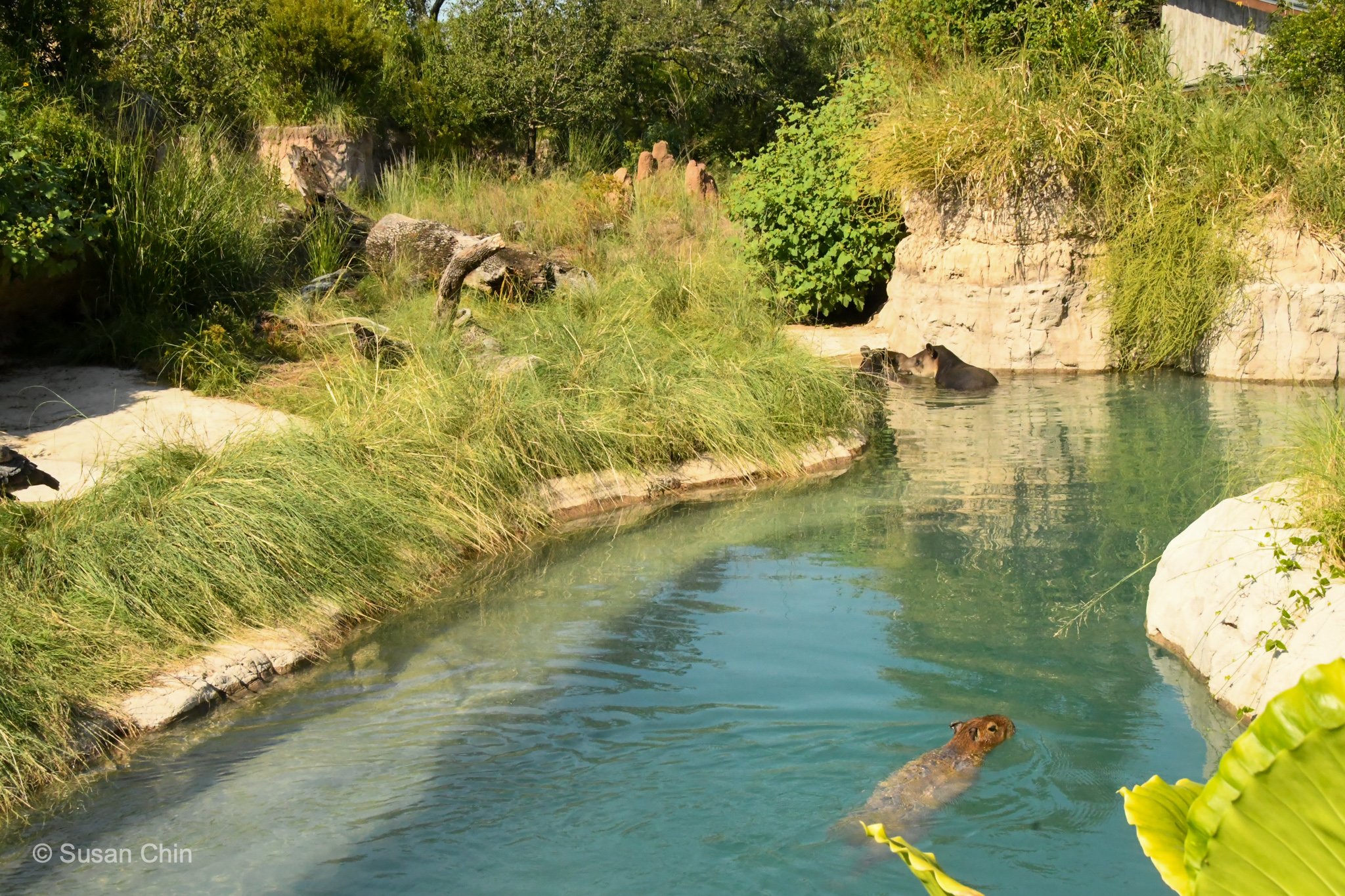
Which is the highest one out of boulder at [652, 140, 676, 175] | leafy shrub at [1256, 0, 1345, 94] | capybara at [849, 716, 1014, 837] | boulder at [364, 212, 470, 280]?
leafy shrub at [1256, 0, 1345, 94]

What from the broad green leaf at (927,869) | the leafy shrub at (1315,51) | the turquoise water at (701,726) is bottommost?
the turquoise water at (701,726)

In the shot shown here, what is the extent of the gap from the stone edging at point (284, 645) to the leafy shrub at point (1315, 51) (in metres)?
10.2

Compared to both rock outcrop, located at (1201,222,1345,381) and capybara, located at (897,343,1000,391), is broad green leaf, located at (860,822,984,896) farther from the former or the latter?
rock outcrop, located at (1201,222,1345,381)

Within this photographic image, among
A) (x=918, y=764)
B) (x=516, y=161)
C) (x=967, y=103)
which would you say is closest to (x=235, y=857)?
(x=918, y=764)

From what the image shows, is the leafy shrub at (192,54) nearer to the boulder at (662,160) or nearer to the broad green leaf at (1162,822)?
the boulder at (662,160)

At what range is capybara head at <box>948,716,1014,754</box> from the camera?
16.0ft

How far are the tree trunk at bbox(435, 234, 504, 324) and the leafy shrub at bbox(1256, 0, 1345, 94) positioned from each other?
33.4ft

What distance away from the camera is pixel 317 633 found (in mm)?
6625

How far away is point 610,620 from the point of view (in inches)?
274

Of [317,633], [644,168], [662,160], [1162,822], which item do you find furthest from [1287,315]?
[1162,822]

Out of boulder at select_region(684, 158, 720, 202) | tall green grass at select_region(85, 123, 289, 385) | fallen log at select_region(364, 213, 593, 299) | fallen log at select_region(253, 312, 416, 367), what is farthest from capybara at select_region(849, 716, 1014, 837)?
boulder at select_region(684, 158, 720, 202)

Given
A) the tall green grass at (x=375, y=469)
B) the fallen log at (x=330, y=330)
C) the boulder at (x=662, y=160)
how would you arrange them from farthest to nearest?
the boulder at (x=662, y=160) → the fallen log at (x=330, y=330) → the tall green grass at (x=375, y=469)

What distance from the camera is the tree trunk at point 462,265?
13677mm

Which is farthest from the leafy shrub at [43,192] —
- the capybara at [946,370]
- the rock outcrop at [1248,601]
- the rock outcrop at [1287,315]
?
the rock outcrop at [1287,315]
